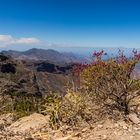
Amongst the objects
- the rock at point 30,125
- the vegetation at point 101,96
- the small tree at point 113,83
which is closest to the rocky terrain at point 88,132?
the rock at point 30,125

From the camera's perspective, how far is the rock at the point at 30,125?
10.6 meters

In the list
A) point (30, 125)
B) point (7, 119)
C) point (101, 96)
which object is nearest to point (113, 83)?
point (101, 96)

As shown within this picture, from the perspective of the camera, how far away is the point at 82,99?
10.7 m

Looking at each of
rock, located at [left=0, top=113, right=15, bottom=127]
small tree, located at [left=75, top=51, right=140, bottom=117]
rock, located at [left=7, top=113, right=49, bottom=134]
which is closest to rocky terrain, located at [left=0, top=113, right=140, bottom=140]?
rock, located at [left=7, top=113, right=49, bottom=134]

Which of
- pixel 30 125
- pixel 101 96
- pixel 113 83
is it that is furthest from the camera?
pixel 30 125

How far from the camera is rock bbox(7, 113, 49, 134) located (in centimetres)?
1059

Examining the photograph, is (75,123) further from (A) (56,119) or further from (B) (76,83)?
(B) (76,83)

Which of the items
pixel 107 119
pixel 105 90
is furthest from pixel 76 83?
pixel 107 119

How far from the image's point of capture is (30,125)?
1139 cm

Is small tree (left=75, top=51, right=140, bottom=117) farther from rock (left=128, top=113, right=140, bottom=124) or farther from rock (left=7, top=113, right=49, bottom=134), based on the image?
rock (left=7, top=113, right=49, bottom=134)

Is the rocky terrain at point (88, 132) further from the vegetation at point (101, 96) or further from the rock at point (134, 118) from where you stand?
the vegetation at point (101, 96)

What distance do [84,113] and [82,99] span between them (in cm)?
46

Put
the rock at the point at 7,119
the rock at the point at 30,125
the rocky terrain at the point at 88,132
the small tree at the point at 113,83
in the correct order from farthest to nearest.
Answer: the rock at the point at 7,119, the small tree at the point at 113,83, the rock at the point at 30,125, the rocky terrain at the point at 88,132

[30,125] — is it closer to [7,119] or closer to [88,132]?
[7,119]
